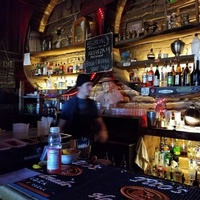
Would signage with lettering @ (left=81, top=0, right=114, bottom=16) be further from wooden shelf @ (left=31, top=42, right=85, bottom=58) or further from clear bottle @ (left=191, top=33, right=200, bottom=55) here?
clear bottle @ (left=191, top=33, right=200, bottom=55)

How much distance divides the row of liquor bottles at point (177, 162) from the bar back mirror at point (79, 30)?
2.30m

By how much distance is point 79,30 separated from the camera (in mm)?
4090

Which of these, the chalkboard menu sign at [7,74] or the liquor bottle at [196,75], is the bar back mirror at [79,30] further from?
the liquor bottle at [196,75]

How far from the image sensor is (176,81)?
2867 mm

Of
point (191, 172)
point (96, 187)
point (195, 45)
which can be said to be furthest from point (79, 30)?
point (96, 187)

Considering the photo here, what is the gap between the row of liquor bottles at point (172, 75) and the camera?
108 inches

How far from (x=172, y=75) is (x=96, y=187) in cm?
223

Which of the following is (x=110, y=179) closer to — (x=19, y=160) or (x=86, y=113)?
(x=19, y=160)

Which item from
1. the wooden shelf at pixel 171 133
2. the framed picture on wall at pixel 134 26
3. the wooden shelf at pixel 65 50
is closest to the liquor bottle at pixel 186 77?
the wooden shelf at pixel 171 133

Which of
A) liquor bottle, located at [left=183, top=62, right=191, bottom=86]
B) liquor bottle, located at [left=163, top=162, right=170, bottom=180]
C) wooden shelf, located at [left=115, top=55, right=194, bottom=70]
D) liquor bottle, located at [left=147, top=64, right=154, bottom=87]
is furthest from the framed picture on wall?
Answer: liquor bottle, located at [left=163, top=162, right=170, bottom=180]

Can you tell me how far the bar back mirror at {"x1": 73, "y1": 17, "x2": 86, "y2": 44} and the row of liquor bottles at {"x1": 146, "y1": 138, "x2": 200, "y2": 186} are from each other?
230cm

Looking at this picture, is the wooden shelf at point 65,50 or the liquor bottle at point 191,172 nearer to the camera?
the liquor bottle at point 191,172

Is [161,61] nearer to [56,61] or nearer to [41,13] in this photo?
[56,61]

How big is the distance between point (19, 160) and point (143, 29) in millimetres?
2727
